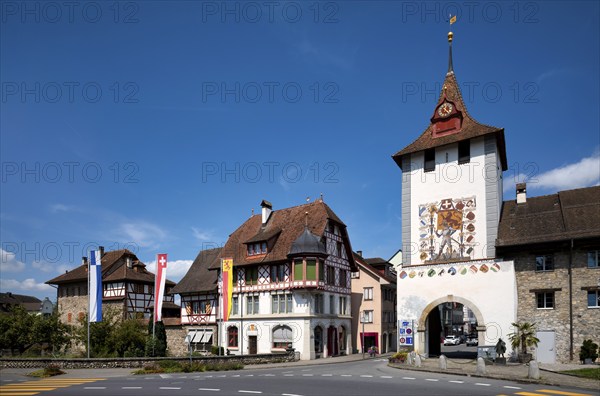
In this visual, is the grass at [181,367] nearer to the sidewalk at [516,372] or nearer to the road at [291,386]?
the road at [291,386]

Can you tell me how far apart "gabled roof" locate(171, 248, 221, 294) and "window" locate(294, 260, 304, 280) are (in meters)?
8.67

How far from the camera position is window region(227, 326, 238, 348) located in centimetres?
4684

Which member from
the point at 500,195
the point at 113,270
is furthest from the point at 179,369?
the point at 113,270

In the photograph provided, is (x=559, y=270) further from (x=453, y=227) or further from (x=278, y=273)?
(x=278, y=273)

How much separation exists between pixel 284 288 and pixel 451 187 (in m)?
16.3

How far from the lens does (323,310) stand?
44.5 meters

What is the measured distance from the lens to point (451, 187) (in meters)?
34.6

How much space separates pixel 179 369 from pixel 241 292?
61.9 ft

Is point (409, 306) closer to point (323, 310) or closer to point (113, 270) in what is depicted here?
point (323, 310)

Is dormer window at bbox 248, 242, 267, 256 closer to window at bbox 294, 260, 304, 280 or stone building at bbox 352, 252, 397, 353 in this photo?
window at bbox 294, 260, 304, 280

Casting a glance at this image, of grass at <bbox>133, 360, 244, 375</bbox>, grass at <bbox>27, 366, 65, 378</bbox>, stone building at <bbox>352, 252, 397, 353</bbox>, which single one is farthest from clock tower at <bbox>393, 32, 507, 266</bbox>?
grass at <bbox>27, 366, 65, 378</bbox>

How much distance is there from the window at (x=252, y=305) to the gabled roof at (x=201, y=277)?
11.0ft

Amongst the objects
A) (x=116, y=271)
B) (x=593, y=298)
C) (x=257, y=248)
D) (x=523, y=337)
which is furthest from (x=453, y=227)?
(x=116, y=271)

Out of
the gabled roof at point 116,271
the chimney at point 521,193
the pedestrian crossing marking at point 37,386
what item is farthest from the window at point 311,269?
the pedestrian crossing marking at point 37,386
